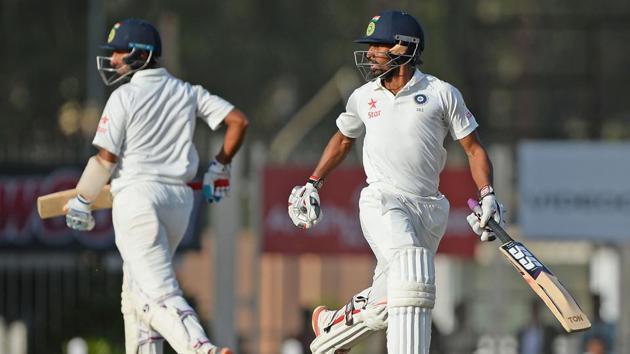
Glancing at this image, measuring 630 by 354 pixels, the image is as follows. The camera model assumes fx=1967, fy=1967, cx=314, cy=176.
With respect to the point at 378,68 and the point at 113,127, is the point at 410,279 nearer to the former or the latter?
the point at 378,68

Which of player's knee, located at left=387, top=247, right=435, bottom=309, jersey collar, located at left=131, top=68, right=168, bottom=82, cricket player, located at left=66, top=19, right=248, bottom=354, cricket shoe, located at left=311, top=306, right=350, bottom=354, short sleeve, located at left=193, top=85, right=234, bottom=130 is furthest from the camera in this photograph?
short sleeve, located at left=193, top=85, right=234, bottom=130

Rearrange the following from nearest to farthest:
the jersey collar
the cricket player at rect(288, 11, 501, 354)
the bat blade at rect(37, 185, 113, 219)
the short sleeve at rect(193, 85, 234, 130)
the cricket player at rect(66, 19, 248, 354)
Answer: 1. the cricket player at rect(288, 11, 501, 354)
2. the cricket player at rect(66, 19, 248, 354)
3. the jersey collar
4. the short sleeve at rect(193, 85, 234, 130)
5. the bat blade at rect(37, 185, 113, 219)

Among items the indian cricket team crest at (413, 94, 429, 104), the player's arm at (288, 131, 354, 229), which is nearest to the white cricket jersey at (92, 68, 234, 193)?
the player's arm at (288, 131, 354, 229)

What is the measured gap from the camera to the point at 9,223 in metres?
20.9

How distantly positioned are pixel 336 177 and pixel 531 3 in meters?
25.5

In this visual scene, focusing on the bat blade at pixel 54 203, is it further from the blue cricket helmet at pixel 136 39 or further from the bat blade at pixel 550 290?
the bat blade at pixel 550 290

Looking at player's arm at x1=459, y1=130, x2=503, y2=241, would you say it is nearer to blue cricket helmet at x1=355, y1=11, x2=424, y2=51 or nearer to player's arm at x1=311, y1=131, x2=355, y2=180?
blue cricket helmet at x1=355, y1=11, x2=424, y2=51

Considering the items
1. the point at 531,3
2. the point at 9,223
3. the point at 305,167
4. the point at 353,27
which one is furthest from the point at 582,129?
the point at 353,27

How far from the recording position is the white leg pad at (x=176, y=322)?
Result: 1197 cm

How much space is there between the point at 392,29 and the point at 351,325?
1.73m

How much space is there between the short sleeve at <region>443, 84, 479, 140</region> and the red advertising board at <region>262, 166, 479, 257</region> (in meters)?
9.58

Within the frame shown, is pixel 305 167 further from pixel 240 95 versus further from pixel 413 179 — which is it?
pixel 240 95

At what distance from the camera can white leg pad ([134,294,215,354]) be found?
39.3 ft

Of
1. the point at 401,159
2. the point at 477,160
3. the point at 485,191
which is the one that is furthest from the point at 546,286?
the point at 401,159
